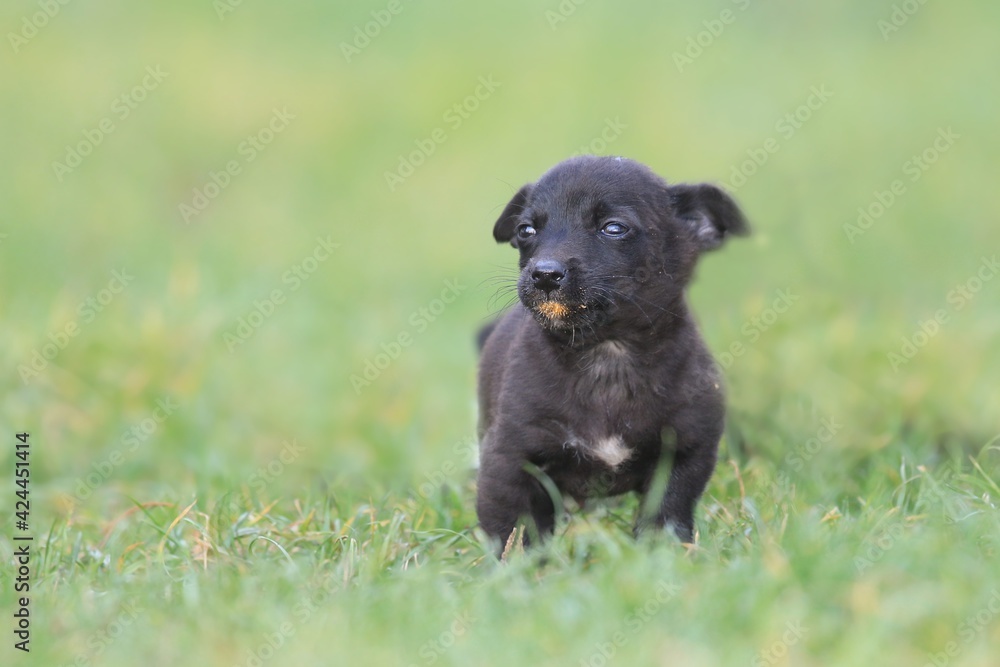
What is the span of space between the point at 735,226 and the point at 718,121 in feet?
26.1

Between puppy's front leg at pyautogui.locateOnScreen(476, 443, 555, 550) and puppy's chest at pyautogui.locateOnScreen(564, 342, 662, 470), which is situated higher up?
puppy's chest at pyautogui.locateOnScreen(564, 342, 662, 470)

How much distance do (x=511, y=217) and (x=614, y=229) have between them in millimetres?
644

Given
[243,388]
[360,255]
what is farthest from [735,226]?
[360,255]

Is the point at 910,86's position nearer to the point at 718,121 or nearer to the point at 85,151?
the point at 718,121

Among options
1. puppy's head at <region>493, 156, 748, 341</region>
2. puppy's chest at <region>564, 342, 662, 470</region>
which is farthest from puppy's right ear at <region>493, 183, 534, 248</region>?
puppy's chest at <region>564, 342, 662, 470</region>

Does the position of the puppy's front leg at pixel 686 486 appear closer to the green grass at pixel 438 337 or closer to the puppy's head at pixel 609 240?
the green grass at pixel 438 337

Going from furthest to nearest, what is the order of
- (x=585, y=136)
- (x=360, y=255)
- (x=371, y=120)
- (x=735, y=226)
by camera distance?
1. (x=371, y=120)
2. (x=585, y=136)
3. (x=360, y=255)
4. (x=735, y=226)

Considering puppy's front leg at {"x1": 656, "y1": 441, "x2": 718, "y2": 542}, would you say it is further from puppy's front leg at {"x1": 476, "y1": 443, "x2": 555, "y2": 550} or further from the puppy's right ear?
the puppy's right ear

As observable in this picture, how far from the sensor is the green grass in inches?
156

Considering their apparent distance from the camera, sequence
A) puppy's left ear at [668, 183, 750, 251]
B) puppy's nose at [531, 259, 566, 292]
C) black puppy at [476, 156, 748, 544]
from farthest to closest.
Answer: puppy's left ear at [668, 183, 750, 251] → black puppy at [476, 156, 748, 544] → puppy's nose at [531, 259, 566, 292]

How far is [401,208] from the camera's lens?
12.7 m

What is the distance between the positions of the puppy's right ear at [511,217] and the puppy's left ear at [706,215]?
0.60 m

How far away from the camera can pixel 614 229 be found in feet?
16.4

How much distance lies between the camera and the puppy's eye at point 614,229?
4.99 metres
